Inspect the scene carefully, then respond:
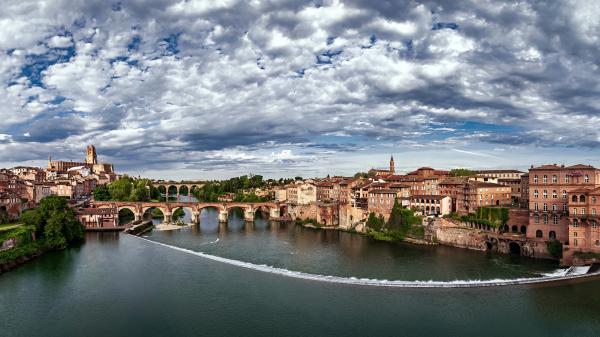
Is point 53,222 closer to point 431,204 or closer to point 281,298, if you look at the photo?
point 281,298

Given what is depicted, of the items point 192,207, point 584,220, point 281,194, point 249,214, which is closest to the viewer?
point 584,220

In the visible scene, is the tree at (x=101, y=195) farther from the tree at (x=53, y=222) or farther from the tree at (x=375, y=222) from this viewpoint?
the tree at (x=375, y=222)

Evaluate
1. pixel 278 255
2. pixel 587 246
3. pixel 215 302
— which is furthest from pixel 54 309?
pixel 587 246

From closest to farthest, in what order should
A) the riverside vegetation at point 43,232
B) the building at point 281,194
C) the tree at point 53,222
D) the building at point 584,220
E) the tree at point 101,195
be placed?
the building at point 584,220, the riverside vegetation at point 43,232, the tree at point 53,222, the tree at point 101,195, the building at point 281,194

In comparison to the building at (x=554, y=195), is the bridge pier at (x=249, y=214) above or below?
below

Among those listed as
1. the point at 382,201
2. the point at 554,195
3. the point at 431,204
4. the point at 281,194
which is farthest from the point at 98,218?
the point at 554,195

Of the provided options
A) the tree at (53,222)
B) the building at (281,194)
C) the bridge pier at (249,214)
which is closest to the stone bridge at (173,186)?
the building at (281,194)

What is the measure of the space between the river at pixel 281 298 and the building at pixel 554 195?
2207 mm

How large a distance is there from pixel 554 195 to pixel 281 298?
1764 centimetres

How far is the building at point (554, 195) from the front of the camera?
2541 centimetres

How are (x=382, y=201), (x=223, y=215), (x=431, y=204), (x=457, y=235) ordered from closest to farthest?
(x=457, y=235), (x=431, y=204), (x=382, y=201), (x=223, y=215)

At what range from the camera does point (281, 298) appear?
63.7ft

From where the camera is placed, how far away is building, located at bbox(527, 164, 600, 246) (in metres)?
25.4

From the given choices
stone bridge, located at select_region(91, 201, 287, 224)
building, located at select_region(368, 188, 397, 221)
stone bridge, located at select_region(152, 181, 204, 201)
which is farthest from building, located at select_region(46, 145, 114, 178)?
building, located at select_region(368, 188, 397, 221)
